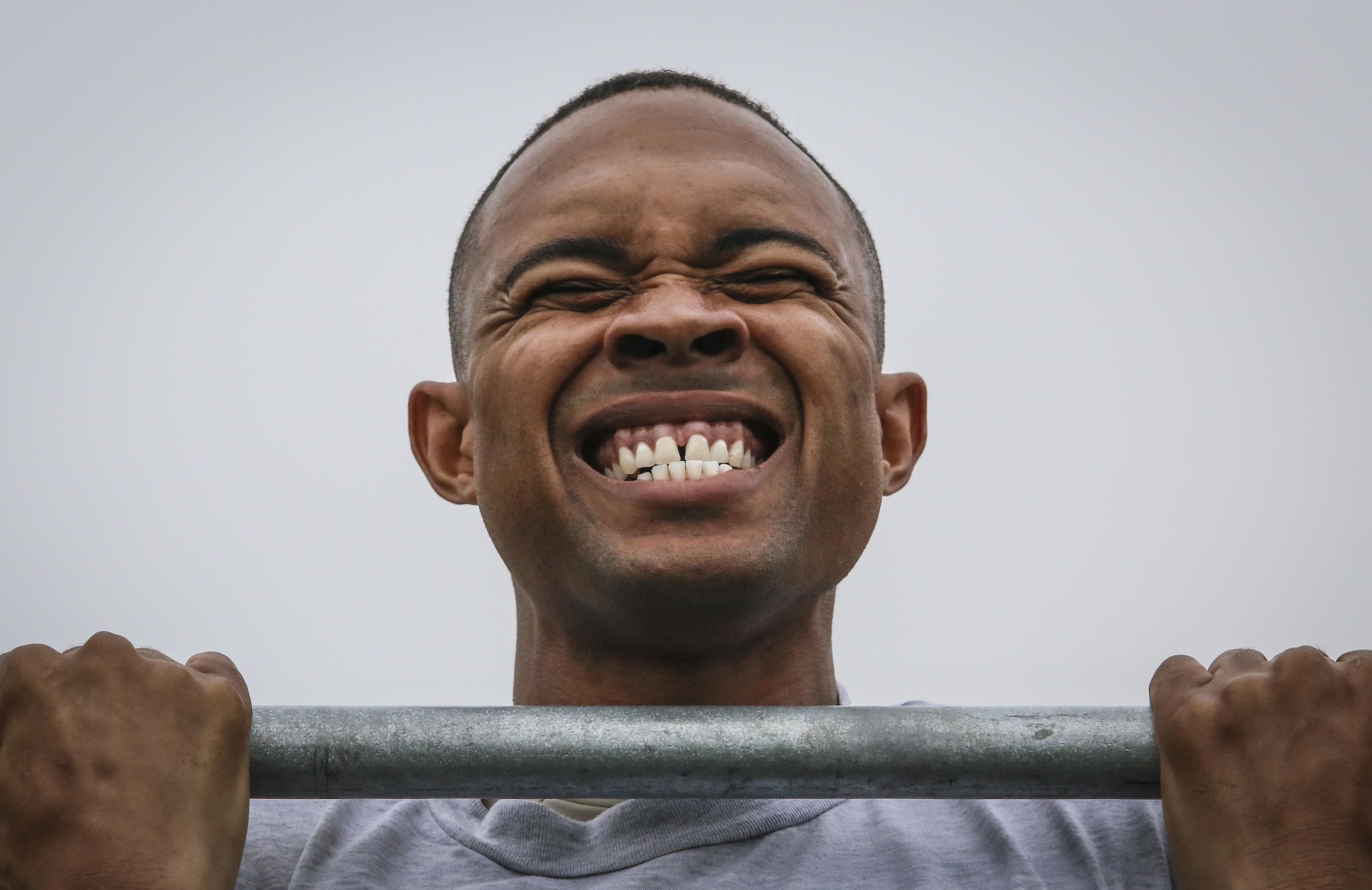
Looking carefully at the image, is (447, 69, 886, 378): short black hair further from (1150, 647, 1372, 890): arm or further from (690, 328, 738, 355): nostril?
(1150, 647, 1372, 890): arm

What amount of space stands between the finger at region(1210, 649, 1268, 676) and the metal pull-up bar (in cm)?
19

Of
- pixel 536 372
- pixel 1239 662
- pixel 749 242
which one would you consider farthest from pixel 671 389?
pixel 1239 662

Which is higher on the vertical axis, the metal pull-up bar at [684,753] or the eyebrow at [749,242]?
the eyebrow at [749,242]

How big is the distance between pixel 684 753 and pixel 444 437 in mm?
1499

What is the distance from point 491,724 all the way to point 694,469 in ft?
2.44

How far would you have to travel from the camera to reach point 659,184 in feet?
8.73

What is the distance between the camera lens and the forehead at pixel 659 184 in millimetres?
2633

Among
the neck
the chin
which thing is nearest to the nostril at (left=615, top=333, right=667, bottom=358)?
the chin

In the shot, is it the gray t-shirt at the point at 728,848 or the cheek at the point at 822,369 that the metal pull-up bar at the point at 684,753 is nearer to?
the gray t-shirt at the point at 728,848

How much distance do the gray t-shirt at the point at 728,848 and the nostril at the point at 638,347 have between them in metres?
0.80

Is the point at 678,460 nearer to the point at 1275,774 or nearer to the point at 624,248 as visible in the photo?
the point at 624,248

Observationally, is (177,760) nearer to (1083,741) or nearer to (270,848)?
(270,848)

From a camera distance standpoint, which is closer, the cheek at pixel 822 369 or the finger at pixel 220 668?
the finger at pixel 220 668

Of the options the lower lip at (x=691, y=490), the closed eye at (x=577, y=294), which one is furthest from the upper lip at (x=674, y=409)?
the closed eye at (x=577, y=294)
